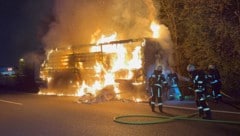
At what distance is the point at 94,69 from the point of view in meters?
17.5

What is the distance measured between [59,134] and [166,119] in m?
2.99

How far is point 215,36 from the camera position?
16109mm

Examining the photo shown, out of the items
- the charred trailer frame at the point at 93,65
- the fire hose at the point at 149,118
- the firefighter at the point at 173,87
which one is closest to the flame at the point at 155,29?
the charred trailer frame at the point at 93,65

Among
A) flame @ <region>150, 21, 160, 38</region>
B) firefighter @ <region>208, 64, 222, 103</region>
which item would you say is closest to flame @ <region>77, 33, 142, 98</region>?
flame @ <region>150, 21, 160, 38</region>

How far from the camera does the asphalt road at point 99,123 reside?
8.29m

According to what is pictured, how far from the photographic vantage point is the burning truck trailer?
15.1 meters

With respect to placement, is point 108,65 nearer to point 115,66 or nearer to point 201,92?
point 115,66

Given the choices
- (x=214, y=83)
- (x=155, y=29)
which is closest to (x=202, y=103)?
(x=214, y=83)

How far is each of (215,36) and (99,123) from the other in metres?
8.66

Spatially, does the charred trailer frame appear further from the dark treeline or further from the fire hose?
the fire hose

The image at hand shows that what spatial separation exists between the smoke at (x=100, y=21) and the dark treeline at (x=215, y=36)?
1901mm

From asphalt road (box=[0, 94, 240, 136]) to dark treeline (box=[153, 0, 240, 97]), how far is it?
3560 millimetres

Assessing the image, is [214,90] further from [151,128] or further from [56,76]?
[56,76]

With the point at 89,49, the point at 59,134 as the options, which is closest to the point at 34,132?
the point at 59,134
